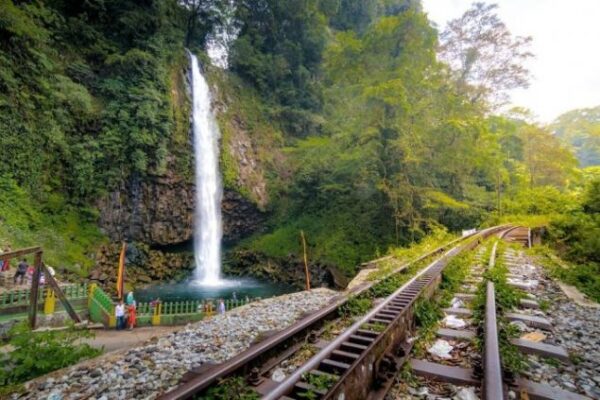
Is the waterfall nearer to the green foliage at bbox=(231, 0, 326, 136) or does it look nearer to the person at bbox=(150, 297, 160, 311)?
the green foliage at bbox=(231, 0, 326, 136)

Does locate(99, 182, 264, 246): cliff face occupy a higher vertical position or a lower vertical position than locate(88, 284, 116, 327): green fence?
higher

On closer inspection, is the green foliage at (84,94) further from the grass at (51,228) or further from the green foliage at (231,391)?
the green foliage at (231,391)

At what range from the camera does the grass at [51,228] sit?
12.4 meters

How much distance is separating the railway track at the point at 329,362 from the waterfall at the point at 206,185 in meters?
18.0

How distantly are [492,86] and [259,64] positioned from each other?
17.9m

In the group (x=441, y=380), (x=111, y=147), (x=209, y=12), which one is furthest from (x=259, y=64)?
(x=441, y=380)

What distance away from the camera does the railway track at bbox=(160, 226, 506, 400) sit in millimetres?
2047

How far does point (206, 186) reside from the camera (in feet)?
66.3

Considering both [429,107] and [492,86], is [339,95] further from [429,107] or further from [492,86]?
[492,86]

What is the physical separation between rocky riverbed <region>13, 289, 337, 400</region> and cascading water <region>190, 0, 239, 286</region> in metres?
16.5

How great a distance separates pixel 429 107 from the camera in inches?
585

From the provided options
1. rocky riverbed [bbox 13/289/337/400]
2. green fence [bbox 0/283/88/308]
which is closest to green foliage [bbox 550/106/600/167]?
rocky riverbed [bbox 13/289/337/400]

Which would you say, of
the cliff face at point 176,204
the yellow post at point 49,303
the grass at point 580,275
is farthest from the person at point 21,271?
the grass at point 580,275

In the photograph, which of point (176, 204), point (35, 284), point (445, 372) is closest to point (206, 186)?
point (176, 204)
